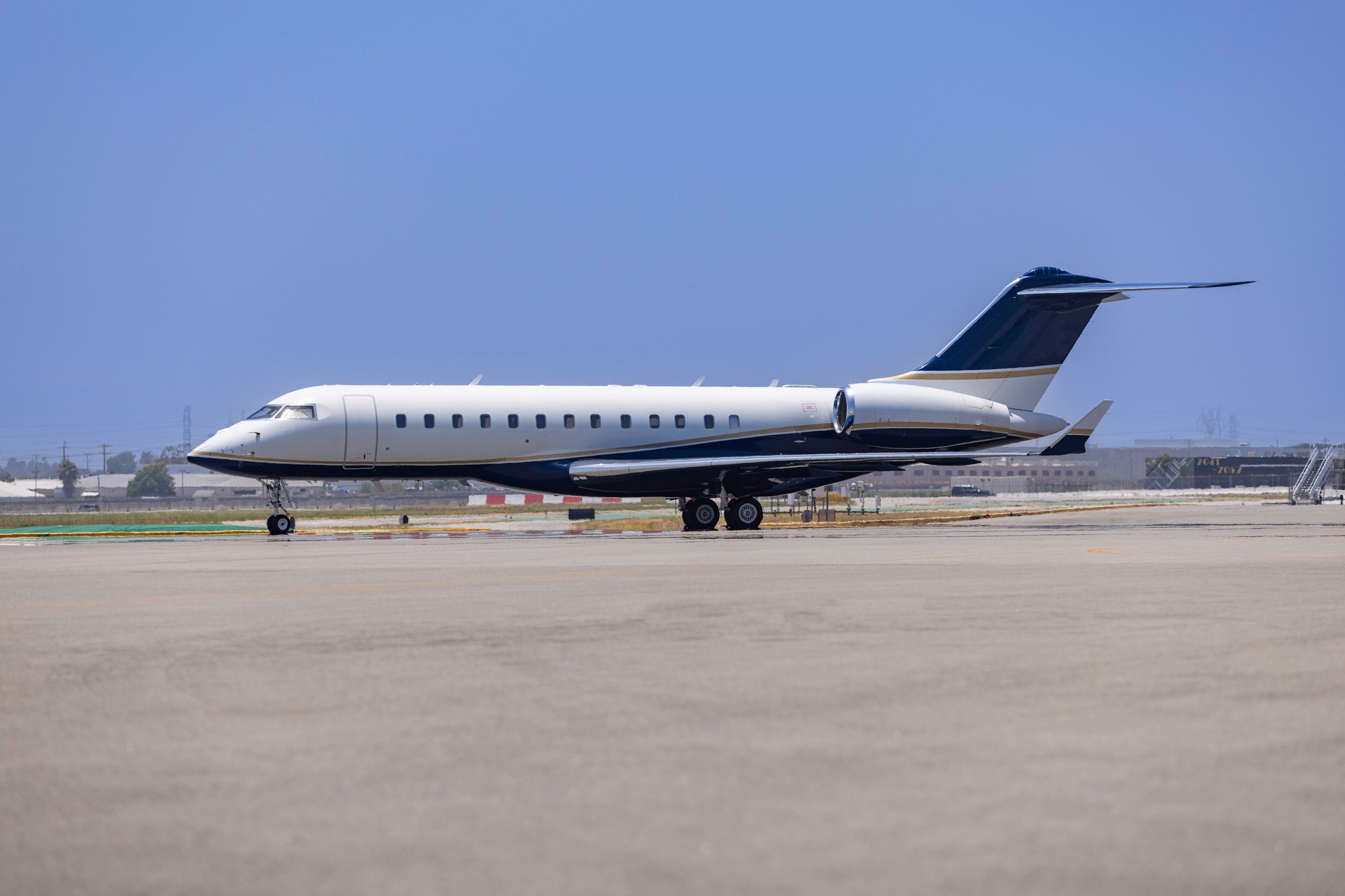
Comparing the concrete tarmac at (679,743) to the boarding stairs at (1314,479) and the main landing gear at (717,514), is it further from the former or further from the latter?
the boarding stairs at (1314,479)

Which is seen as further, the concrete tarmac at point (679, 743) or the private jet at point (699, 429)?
the private jet at point (699, 429)

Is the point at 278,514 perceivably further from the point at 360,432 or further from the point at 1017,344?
the point at 1017,344

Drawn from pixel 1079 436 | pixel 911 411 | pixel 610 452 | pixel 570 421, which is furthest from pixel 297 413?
pixel 1079 436

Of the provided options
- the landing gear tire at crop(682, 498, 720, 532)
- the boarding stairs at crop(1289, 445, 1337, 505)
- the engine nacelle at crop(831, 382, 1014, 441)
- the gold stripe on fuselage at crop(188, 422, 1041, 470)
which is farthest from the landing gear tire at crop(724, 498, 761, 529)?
the boarding stairs at crop(1289, 445, 1337, 505)

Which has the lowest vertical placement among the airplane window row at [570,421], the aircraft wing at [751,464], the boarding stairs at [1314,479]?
the boarding stairs at [1314,479]

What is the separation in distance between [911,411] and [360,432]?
1448cm

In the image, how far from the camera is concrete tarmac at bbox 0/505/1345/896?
4191 millimetres

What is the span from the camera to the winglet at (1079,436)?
31.8m

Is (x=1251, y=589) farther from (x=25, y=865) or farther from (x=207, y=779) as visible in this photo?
(x=25, y=865)

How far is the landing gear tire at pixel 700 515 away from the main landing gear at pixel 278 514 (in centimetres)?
1018

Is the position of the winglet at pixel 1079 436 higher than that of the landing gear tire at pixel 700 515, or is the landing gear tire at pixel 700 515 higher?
the winglet at pixel 1079 436

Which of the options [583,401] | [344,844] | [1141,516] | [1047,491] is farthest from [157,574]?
[1047,491]

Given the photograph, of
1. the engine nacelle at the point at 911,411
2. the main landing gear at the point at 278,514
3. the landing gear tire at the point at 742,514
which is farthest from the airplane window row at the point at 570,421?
the main landing gear at the point at 278,514

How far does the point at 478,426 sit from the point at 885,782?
1111 inches
